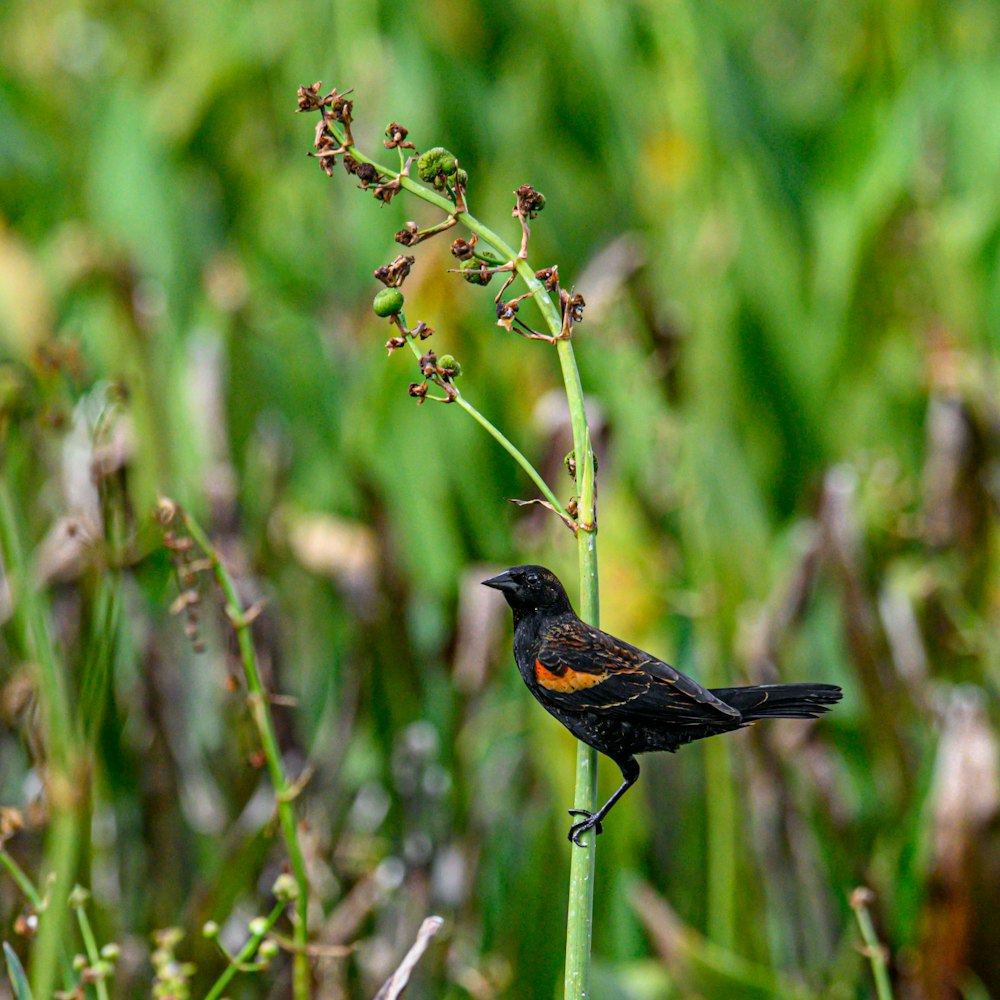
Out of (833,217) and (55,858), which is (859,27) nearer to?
(833,217)

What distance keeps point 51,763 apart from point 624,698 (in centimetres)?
44

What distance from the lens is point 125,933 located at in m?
1.19

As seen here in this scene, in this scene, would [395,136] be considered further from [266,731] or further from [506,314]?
[266,731]

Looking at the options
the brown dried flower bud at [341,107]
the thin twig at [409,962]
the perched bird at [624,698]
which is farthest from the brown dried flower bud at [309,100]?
the thin twig at [409,962]

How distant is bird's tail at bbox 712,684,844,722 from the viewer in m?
0.38

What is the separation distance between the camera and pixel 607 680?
1.29ft

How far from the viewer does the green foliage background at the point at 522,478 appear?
1.09 meters

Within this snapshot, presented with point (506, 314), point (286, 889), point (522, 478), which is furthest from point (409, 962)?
point (522, 478)

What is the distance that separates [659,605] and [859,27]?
5.69ft

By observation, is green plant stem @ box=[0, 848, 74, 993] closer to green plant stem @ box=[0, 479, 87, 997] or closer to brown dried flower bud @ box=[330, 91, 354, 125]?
green plant stem @ box=[0, 479, 87, 997]

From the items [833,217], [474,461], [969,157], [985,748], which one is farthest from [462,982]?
[969,157]

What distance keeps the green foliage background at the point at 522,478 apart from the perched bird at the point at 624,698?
381 millimetres

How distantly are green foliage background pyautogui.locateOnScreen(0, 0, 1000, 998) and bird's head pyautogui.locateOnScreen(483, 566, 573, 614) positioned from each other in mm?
360

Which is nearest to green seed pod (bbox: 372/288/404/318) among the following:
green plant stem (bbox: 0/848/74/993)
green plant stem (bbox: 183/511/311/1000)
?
green plant stem (bbox: 183/511/311/1000)
